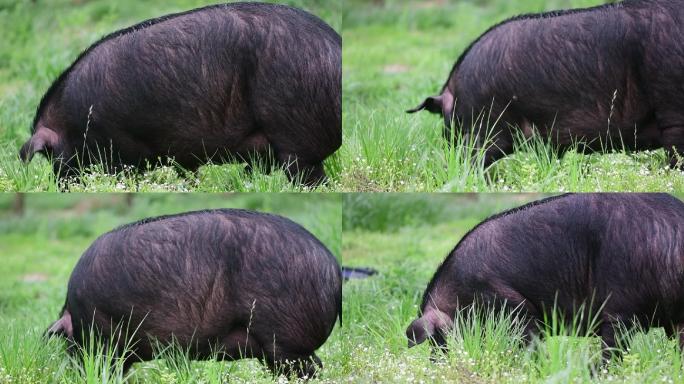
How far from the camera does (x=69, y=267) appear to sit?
37.2 ft

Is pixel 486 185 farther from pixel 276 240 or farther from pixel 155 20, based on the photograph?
pixel 155 20

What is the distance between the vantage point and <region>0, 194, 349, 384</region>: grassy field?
8.33 m

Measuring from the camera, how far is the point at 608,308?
7.94m

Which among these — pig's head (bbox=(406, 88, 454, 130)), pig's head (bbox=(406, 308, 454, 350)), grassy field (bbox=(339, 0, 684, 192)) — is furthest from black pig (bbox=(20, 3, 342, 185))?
pig's head (bbox=(406, 308, 454, 350))

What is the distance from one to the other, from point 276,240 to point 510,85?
1973 mm

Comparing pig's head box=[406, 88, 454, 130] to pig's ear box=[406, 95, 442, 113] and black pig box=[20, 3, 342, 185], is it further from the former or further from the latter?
black pig box=[20, 3, 342, 185]

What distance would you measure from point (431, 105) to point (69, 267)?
151 inches

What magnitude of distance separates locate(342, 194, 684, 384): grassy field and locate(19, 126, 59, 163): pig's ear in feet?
7.22

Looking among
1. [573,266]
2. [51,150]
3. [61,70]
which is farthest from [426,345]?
[61,70]

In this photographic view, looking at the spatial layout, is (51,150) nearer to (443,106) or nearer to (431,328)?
(443,106)

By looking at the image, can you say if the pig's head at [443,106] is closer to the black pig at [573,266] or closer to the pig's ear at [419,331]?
the black pig at [573,266]

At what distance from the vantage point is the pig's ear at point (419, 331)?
836 centimetres

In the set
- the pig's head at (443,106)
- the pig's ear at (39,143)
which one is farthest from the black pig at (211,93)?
the pig's head at (443,106)

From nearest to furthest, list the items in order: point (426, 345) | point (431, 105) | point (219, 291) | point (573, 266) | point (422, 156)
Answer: point (573, 266) → point (219, 291) → point (426, 345) → point (422, 156) → point (431, 105)
